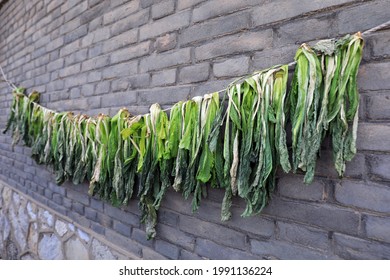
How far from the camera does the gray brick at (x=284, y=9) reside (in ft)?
3.67

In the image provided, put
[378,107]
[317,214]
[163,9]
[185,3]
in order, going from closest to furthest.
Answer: [378,107]
[317,214]
[185,3]
[163,9]

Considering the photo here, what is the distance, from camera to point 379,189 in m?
1.01

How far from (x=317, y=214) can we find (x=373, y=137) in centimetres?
34

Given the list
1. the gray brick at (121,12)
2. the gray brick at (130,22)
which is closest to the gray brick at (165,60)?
the gray brick at (130,22)

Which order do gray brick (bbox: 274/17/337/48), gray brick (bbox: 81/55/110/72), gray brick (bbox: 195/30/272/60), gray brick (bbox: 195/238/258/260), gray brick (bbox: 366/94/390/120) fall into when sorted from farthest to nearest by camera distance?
1. gray brick (bbox: 81/55/110/72)
2. gray brick (bbox: 195/238/258/260)
3. gray brick (bbox: 195/30/272/60)
4. gray brick (bbox: 274/17/337/48)
5. gray brick (bbox: 366/94/390/120)

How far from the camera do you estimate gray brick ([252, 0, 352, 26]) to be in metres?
1.12

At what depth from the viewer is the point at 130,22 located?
74.4 inches

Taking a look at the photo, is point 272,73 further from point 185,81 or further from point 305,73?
point 185,81

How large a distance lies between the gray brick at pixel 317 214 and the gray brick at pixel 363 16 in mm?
616

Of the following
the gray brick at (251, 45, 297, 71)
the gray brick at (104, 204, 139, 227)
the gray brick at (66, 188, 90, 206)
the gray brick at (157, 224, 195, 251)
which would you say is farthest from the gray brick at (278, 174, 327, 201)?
the gray brick at (66, 188, 90, 206)

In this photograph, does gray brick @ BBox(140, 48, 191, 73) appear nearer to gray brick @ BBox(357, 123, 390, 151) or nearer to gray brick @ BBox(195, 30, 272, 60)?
gray brick @ BBox(195, 30, 272, 60)

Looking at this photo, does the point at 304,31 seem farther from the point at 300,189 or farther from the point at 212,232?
the point at 212,232

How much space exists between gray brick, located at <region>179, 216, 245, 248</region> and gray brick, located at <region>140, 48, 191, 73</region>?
0.80 meters

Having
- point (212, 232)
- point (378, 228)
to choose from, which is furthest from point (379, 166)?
point (212, 232)
